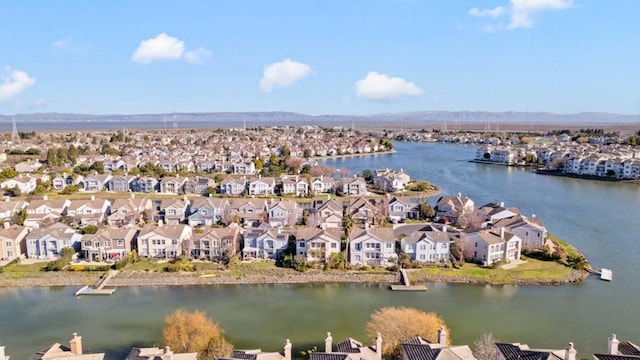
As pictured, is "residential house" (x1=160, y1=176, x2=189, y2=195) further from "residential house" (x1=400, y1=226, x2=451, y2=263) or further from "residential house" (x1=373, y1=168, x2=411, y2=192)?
"residential house" (x1=400, y1=226, x2=451, y2=263)

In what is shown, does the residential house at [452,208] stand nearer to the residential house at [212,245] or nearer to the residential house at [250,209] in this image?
the residential house at [250,209]

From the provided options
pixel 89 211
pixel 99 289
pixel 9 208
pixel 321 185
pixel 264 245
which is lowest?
pixel 99 289

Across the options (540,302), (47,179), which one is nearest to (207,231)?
(540,302)

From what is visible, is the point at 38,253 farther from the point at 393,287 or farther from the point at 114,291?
the point at 393,287

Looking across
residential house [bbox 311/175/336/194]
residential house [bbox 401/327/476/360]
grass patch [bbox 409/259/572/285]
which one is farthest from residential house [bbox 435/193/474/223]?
residential house [bbox 401/327/476/360]

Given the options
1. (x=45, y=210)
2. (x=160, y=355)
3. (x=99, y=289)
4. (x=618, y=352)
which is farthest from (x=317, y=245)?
(x=45, y=210)

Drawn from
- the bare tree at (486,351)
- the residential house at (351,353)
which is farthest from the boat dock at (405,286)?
the residential house at (351,353)

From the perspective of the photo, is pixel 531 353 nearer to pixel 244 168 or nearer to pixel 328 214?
pixel 328 214
